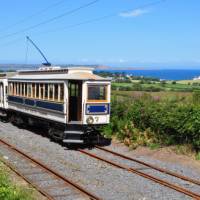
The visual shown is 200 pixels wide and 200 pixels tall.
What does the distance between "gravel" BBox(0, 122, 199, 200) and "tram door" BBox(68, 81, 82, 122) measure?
57.7 inches

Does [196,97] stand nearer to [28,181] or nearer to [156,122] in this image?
[156,122]

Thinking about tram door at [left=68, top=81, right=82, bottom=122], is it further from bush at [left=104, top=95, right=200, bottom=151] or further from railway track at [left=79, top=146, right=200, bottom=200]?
bush at [left=104, top=95, right=200, bottom=151]

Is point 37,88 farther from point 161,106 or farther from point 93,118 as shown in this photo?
point 161,106

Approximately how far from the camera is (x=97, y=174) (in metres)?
13.9

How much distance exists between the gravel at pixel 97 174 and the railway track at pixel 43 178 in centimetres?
33

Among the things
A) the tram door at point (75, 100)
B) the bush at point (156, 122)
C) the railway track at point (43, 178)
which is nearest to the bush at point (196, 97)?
the bush at point (156, 122)

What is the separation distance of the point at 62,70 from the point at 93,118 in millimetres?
2927

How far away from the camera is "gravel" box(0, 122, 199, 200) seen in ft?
37.8

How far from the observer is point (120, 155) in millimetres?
16781

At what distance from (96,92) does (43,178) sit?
19.3ft

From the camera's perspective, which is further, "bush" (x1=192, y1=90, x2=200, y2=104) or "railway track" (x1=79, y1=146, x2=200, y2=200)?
"bush" (x1=192, y1=90, x2=200, y2=104)

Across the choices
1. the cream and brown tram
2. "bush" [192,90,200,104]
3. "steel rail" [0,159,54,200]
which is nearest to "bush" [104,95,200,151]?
"bush" [192,90,200,104]

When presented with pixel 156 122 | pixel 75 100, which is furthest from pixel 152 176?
pixel 75 100

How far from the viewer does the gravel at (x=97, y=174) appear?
37.8 ft
